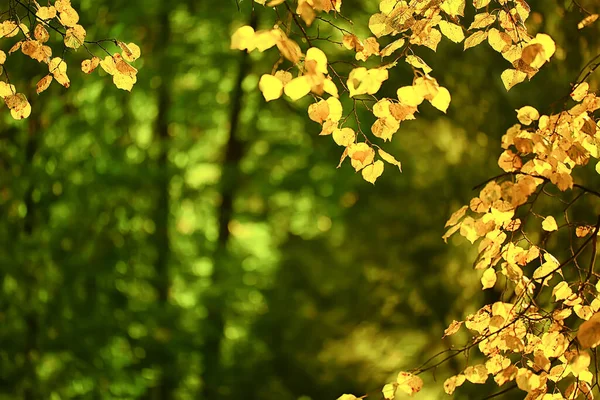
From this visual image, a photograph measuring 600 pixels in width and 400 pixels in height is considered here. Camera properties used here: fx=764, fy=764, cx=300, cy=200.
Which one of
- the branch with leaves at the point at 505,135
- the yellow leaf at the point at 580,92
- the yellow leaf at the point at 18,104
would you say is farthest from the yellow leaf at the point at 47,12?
the yellow leaf at the point at 580,92

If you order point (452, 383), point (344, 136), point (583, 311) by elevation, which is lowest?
point (452, 383)

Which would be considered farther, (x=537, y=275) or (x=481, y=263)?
(x=537, y=275)

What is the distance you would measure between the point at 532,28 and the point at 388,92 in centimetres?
125

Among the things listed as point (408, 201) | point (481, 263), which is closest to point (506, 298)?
point (408, 201)

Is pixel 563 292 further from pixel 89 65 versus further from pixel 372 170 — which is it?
pixel 89 65

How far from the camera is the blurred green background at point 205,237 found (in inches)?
140

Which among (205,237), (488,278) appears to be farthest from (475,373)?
(205,237)

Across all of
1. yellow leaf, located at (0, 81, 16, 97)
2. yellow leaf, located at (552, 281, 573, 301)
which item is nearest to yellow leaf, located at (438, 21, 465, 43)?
yellow leaf, located at (552, 281, 573, 301)

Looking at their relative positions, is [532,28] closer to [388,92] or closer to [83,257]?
[388,92]

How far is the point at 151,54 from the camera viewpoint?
374cm

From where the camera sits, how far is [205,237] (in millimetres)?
3566

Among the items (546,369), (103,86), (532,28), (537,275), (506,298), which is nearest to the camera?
(546,369)

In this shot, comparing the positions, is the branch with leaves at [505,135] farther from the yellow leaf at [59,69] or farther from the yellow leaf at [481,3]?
the yellow leaf at [59,69]

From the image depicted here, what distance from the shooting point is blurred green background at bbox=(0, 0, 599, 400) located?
355cm
